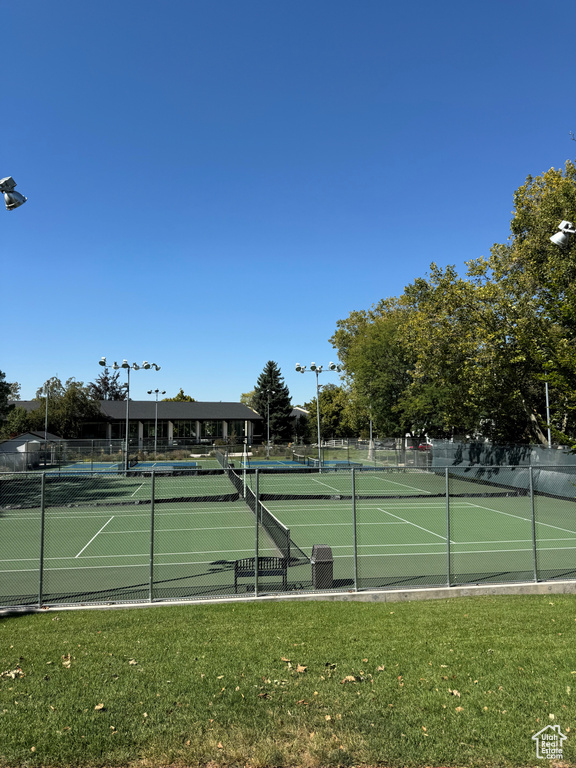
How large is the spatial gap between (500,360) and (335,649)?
26867 millimetres

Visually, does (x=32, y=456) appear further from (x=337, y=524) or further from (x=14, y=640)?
(x=14, y=640)

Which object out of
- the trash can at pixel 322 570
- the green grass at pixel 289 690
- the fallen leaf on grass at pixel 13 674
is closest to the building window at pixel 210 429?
the trash can at pixel 322 570

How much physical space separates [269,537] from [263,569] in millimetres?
6781

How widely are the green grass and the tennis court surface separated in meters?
3.04

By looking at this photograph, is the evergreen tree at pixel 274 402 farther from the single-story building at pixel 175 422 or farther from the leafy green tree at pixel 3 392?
the leafy green tree at pixel 3 392

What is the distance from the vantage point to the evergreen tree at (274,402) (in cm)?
9275

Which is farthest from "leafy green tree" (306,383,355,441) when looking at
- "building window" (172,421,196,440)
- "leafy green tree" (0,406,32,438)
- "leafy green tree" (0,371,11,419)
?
"leafy green tree" (0,371,11,419)

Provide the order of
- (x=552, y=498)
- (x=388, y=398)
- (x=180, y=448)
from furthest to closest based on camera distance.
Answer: (x=180, y=448), (x=388, y=398), (x=552, y=498)

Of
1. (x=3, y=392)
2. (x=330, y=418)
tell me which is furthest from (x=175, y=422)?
(x=3, y=392)

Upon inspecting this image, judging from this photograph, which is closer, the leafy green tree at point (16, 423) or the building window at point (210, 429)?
the leafy green tree at point (16, 423)

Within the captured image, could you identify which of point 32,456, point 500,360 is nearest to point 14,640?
point 500,360

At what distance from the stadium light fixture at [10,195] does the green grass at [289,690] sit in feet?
25.5

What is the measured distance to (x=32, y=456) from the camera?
46156 mm

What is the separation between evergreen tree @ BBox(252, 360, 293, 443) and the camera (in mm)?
92750
